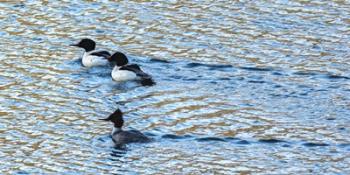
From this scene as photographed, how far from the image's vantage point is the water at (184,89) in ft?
73.5

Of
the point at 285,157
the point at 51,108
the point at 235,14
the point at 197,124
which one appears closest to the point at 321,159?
the point at 285,157

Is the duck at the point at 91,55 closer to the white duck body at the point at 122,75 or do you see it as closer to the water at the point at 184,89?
the water at the point at 184,89

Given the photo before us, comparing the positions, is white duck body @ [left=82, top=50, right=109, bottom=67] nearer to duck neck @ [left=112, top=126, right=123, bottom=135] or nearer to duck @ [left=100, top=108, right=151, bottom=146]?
duck @ [left=100, top=108, right=151, bottom=146]

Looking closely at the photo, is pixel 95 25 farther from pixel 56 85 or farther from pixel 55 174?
pixel 55 174

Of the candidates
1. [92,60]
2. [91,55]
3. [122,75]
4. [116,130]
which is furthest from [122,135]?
[92,60]

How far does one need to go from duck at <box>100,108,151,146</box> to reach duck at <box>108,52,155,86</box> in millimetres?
3439

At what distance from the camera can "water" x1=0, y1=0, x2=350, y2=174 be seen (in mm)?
22391

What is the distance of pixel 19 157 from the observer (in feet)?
73.7

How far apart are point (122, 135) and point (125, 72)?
5.13 metres

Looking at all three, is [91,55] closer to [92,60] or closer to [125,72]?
[92,60]

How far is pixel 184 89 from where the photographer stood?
1058 inches

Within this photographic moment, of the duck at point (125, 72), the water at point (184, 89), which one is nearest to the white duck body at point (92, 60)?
the water at point (184, 89)

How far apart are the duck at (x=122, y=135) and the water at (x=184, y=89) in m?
0.16

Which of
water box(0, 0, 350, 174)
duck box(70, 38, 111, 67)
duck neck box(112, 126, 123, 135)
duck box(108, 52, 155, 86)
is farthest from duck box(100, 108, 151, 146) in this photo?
duck box(70, 38, 111, 67)
